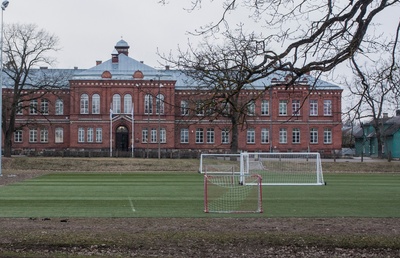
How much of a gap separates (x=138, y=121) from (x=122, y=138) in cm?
326

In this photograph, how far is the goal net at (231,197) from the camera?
17578 mm

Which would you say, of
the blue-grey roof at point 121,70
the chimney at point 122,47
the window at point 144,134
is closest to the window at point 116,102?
the blue-grey roof at point 121,70

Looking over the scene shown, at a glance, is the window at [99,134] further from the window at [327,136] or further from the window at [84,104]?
the window at [327,136]

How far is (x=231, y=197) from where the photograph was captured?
19.0m

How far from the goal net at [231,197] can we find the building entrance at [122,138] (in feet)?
169

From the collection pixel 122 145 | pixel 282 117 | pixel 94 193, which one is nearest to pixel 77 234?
pixel 94 193

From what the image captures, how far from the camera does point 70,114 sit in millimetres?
72375

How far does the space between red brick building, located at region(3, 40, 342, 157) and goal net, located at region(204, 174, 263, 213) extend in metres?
48.6

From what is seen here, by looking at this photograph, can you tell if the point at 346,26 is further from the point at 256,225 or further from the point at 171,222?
the point at 171,222

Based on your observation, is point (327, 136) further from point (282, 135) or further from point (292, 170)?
point (292, 170)

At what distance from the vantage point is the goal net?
57.7ft

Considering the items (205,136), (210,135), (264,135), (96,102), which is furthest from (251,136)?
(96,102)

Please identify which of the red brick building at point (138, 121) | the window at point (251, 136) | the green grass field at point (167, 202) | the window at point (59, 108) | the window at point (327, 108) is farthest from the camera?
the window at point (251, 136)

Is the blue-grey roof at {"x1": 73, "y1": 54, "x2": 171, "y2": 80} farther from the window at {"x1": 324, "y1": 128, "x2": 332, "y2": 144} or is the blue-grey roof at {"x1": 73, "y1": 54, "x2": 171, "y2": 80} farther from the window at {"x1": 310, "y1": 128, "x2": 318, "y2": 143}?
the window at {"x1": 324, "y1": 128, "x2": 332, "y2": 144}
